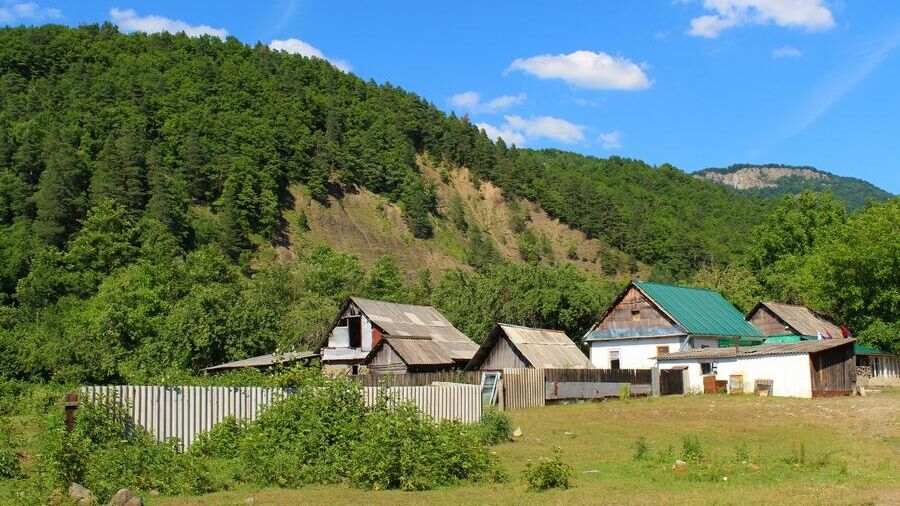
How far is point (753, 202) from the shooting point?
180250 mm

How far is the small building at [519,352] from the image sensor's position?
133ft

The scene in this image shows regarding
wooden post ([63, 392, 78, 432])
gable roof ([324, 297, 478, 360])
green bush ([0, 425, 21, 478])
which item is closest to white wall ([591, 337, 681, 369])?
gable roof ([324, 297, 478, 360])

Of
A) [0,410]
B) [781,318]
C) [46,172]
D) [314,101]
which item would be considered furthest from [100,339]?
[314,101]

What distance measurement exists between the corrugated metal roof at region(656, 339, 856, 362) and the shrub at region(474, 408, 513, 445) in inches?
812

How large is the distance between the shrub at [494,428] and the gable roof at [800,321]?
35.0m

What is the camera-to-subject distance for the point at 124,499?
12.5m

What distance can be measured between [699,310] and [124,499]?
44.4 m

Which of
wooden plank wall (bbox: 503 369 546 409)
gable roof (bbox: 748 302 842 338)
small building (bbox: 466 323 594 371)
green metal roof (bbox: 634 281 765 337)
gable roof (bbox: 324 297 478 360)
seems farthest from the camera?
gable roof (bbox: 748 302 842 338)

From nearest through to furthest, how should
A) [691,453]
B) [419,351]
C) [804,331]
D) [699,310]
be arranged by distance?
[691,453] → [419,351] → [699,310] → [804,331]

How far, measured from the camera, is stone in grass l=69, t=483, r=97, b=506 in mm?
12516

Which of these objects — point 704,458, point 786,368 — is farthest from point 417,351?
point 704,458

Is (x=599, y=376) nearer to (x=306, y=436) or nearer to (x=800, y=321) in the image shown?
(x=800, y=321)

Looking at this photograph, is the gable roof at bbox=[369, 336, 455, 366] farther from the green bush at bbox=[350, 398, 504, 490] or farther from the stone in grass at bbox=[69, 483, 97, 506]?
the stone in grass at bbox=[69, 483, 97, 506]

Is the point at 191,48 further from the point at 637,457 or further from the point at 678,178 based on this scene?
the point at 637,457
